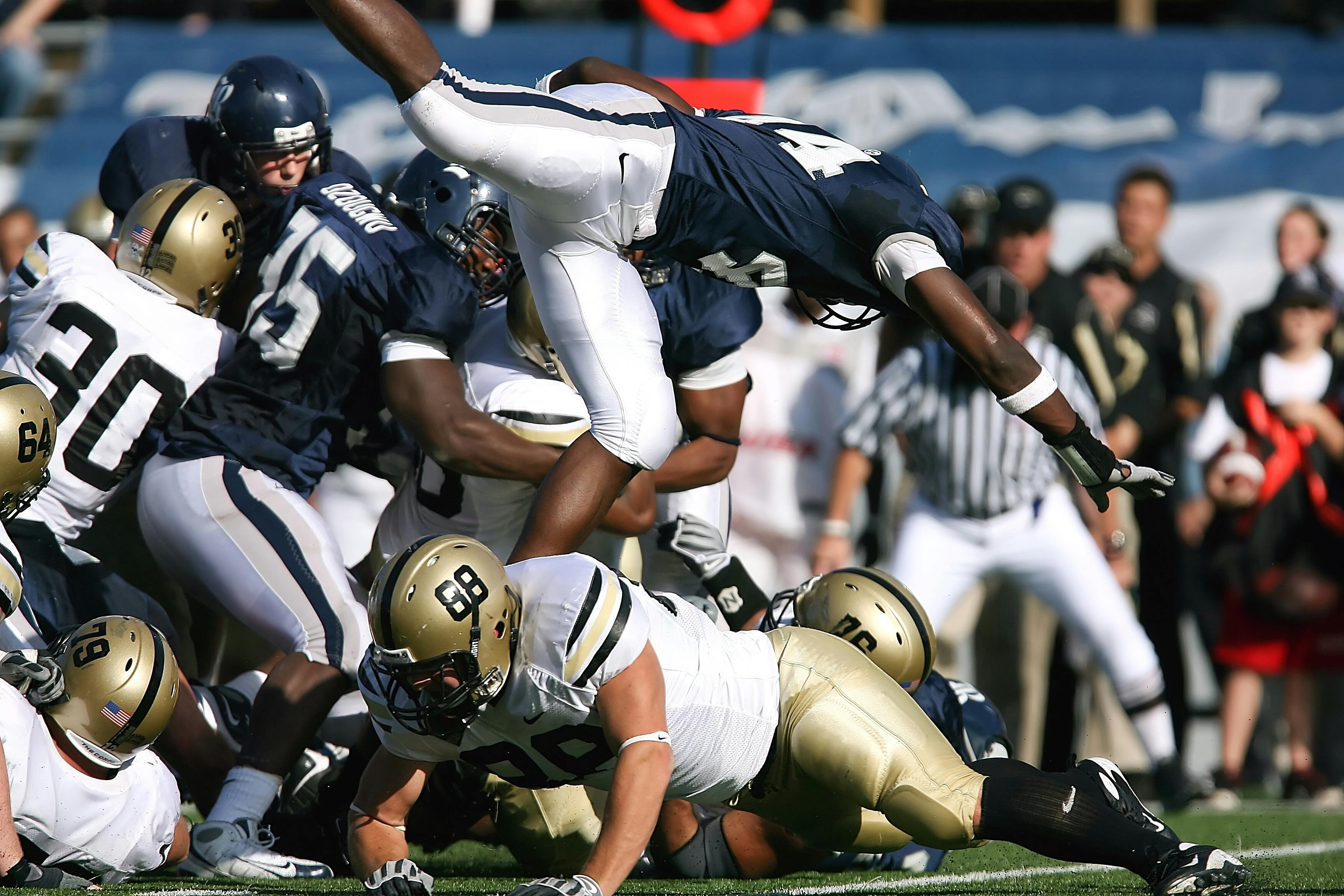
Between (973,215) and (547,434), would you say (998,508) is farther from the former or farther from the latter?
(547,434)

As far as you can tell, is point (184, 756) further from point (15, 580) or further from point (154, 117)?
point (154, 117)

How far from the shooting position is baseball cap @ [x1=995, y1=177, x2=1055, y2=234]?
6605mm

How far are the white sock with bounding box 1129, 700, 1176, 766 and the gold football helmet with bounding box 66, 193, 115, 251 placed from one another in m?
4.28

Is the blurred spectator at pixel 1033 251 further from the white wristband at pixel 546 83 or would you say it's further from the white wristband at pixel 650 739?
the white wristband at pixel 650 739

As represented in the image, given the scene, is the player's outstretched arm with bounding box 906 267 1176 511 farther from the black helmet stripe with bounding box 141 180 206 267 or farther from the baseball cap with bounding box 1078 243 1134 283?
the baseball cap with bounding box 1078 243 1134 283

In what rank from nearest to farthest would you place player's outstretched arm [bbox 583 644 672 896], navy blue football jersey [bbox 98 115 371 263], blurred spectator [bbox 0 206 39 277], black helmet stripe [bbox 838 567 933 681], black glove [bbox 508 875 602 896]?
black glove [bbox 508 875 602 896]
player's outstretched arm [bbox 583 644 672 896]
black helmet stripe [bbox 838 567 933 681]
navy blue football jersey [bbox 98 115 371 263]
blurred spectator [bbox 0 206 39 277]

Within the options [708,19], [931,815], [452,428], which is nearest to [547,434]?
[452,428]

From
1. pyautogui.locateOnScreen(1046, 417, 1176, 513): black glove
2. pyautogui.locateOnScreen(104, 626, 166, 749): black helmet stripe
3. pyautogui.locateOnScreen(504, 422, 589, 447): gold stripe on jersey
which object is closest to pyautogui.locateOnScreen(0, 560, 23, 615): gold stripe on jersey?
pyautogui.locateOnScreen(104, 626, 166, 749): black helmet stripe

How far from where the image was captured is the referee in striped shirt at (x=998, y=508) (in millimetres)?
5844

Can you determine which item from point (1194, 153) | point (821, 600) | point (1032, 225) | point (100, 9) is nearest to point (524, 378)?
point (821, 600)

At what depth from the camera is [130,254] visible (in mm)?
4508

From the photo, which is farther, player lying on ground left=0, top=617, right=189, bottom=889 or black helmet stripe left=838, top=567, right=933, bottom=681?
black helmet stripe left=838, top=567, right=933, bottom=681

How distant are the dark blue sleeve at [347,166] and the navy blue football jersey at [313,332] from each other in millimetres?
744

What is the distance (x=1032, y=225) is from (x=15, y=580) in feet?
13.9
